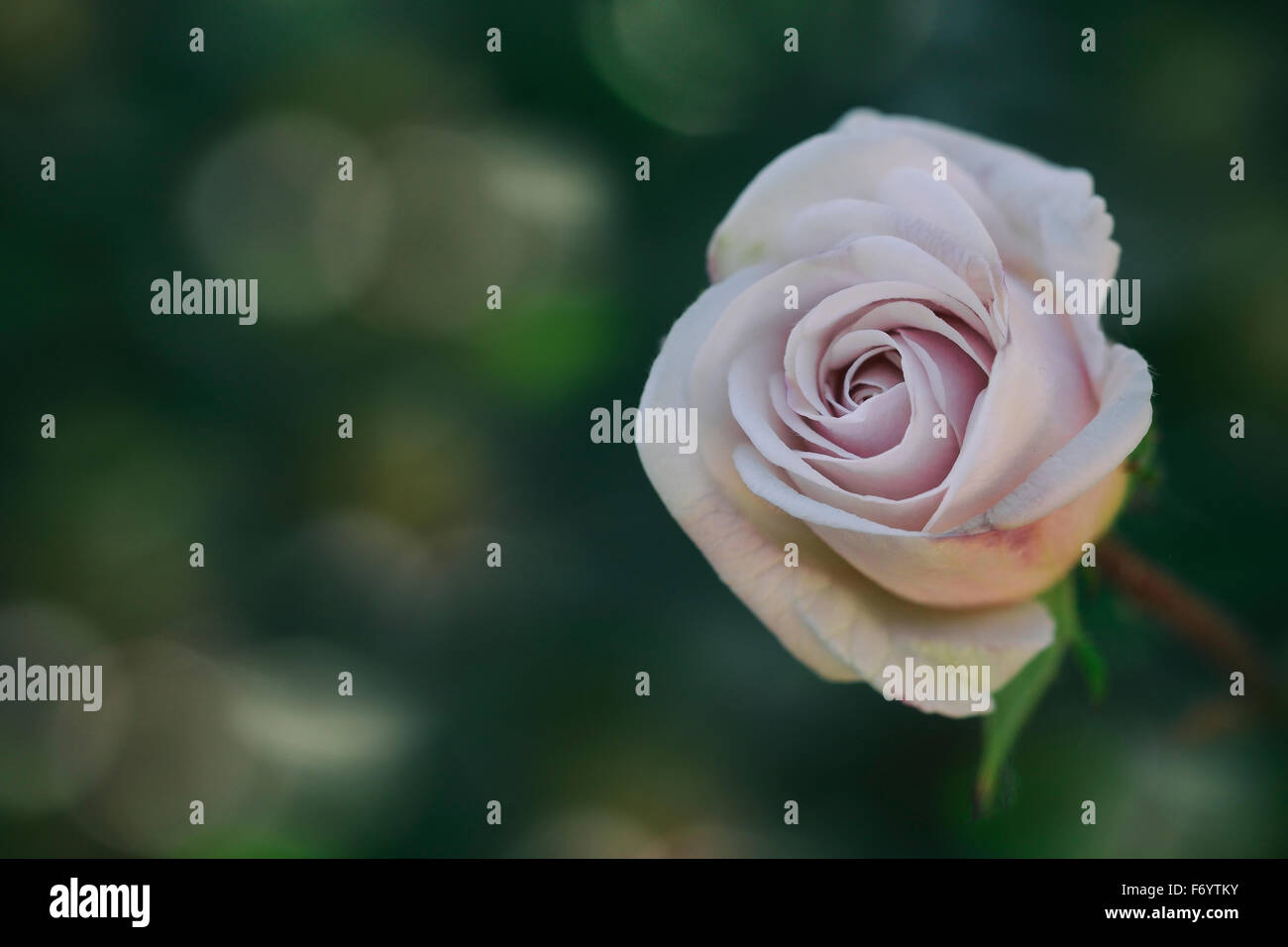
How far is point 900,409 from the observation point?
0.87ft

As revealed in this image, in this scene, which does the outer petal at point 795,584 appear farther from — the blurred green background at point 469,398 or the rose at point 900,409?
the blurred green background at point 469,398

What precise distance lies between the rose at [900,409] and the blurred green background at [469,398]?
0.71 ft

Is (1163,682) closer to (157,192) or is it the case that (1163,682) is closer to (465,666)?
(465,666)

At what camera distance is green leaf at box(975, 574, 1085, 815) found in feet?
0.98

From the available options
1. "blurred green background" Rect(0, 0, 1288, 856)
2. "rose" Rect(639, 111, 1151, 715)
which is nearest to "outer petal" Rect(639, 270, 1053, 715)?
"rose" Rect(639, 111, 1151, 715)

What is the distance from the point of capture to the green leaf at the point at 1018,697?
300mm

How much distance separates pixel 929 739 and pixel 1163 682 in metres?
0.11

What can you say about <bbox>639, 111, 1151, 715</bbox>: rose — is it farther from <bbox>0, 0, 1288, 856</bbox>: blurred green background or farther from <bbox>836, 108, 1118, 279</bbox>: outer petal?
<bbox>0, 0, 1288, 856</bbox>: blurred green background

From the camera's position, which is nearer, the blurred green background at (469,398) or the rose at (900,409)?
the rose at (900,409)

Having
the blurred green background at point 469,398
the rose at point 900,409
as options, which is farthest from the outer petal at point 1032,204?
the blurred green background at point 469,398

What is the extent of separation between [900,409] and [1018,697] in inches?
3.8

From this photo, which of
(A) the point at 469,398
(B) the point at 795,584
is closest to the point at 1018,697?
(B) the point at 795,584

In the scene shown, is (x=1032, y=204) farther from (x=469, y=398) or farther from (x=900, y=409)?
(x=469, y=398)

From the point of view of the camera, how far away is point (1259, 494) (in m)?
0.48
